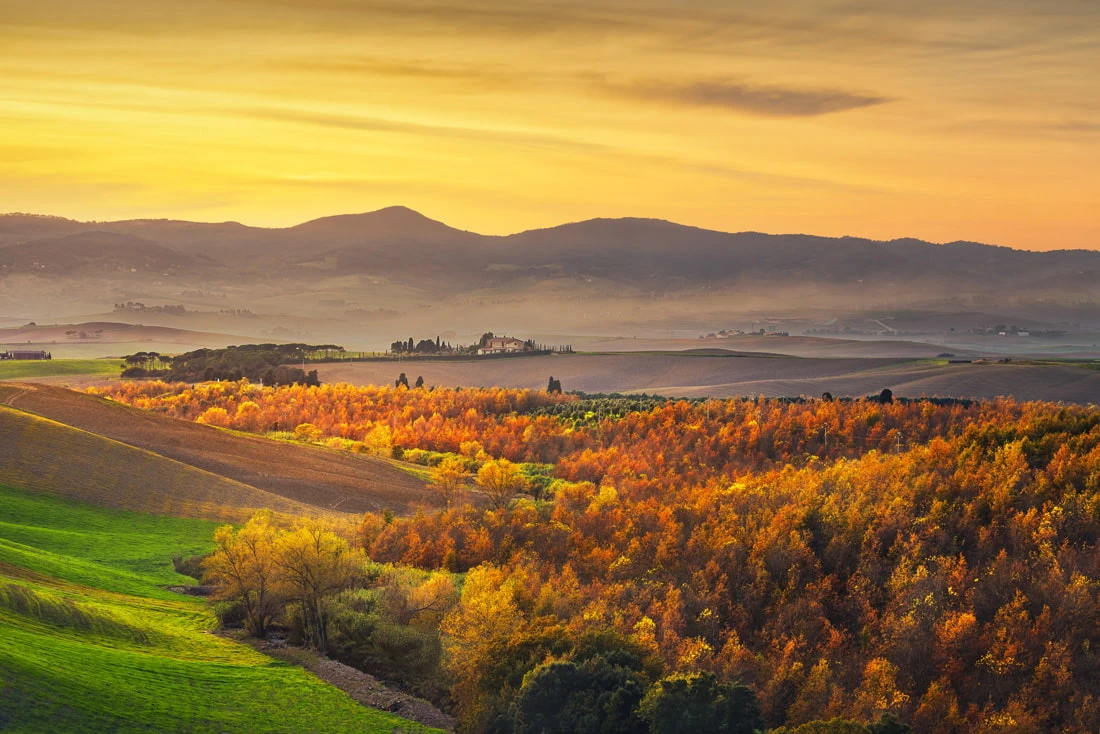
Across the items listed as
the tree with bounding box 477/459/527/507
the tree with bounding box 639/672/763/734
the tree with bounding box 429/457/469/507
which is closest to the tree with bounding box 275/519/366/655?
the tree with bounding box 639/672/763/734

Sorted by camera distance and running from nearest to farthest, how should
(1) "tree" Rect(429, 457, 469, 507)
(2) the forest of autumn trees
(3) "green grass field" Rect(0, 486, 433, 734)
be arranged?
1. (3) "green grass field" Rect(0, 486, 433, 734)
2. (2) the forest of autumn trees
3. (1) "tree" Rect(429, 457, 469, 507)

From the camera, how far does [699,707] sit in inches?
1512

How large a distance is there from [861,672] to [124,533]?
45.1 meters

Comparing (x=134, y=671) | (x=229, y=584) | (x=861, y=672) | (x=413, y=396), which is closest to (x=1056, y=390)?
(x=413, y=396)

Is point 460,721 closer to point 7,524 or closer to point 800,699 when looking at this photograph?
point 800,699

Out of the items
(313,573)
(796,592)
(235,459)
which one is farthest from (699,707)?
(235,459)

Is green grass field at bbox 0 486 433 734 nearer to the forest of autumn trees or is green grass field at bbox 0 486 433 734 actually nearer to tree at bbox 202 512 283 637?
tree at bbox 202 512 283 637

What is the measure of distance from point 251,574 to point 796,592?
26.6 m

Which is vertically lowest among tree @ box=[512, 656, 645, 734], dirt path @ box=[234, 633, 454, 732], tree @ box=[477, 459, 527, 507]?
dirt path @ box=[234, 633, 454, 732]

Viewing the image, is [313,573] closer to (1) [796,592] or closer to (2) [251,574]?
(2) [251,574]

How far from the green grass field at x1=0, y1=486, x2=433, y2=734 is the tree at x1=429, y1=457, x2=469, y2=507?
98.3 ft

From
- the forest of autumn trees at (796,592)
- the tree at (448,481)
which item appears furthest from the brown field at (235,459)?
the forest of autumn trees at (796,592)

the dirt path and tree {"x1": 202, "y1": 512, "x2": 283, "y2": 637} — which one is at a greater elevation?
tree {"x1": 202, "y1": 512, "x2": 283, "y2": 637}

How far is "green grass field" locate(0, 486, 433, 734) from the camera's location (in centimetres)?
3794
